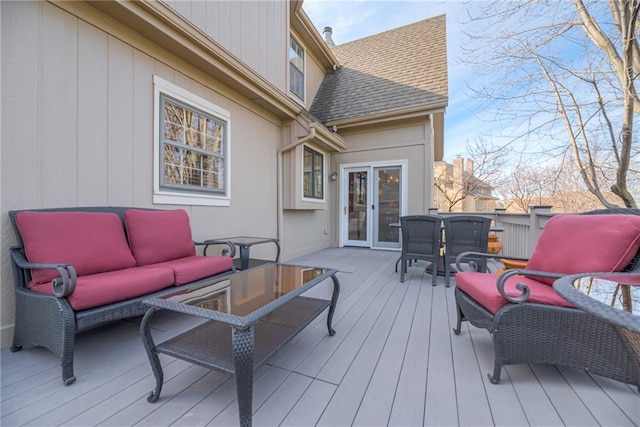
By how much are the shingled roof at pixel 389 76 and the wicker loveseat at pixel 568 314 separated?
4.56 m

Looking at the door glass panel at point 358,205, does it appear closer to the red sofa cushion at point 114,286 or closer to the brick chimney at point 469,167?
the red sofa cushion at point 114,286

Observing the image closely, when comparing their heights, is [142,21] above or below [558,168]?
above

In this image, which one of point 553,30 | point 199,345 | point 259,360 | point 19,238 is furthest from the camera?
point 553,30

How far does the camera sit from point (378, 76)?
22.9ft

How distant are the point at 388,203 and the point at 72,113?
570 centimetres

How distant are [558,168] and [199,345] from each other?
6.93 m

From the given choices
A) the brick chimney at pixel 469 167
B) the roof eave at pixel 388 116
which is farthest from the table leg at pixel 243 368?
the brick chimney at pixel 469 167

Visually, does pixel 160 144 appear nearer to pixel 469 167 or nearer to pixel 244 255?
pixel 244 255

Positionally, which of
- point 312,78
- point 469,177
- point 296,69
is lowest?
point 469,177

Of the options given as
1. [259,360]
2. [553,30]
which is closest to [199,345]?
[259,360]

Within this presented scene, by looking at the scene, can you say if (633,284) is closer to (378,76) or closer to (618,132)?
(618,132)

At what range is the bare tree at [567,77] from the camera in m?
3.46

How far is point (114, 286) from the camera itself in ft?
5.85

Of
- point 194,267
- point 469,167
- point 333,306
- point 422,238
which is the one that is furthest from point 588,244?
point 469,167
